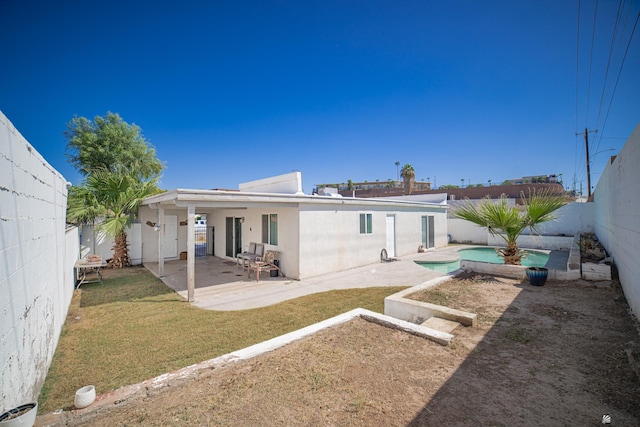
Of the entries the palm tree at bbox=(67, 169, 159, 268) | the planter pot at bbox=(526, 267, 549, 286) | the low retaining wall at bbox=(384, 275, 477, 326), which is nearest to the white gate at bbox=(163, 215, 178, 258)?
the palm tree at bbox=(67, 169, 159, 268)

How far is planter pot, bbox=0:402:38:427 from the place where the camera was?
206 centimetres

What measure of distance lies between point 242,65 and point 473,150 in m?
25.9

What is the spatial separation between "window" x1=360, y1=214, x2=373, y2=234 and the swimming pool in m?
2.86

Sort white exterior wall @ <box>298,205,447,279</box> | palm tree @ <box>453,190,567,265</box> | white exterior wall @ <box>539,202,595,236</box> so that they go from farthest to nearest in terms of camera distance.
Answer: white exterior wall @ <box>539,202,595,236</box>, white exterior wall @ <box>298,205,447,279</box>, palm tree @ <box>453,190,567,265</box>

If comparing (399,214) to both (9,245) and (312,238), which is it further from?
(9,245)

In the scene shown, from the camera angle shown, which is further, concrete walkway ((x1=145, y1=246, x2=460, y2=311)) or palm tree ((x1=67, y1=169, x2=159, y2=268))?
palm tree ((x1=67, y1=169, x2=159, y2=268))

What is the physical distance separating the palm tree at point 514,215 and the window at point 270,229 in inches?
245

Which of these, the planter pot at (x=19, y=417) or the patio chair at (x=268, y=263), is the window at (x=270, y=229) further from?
the planter pot at (x=19, y=417)

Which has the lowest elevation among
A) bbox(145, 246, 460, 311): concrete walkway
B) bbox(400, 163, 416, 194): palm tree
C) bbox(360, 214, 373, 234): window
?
bbox(145, 246, 460, 311): concrete walkway

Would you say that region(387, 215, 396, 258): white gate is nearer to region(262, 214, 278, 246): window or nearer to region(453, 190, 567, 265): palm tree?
region(453, 190, 567, 265): palm tree

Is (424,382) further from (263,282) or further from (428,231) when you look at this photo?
(428,231)

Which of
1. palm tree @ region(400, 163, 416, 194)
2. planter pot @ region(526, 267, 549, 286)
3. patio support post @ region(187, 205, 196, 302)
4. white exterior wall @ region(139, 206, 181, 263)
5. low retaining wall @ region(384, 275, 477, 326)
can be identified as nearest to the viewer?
low retaining wall @ region(384, 275, 477, 326)

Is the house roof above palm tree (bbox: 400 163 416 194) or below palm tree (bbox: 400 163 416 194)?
below

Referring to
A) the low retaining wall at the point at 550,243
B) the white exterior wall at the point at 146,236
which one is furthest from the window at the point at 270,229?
the low retaining wall at the point at 550,243
